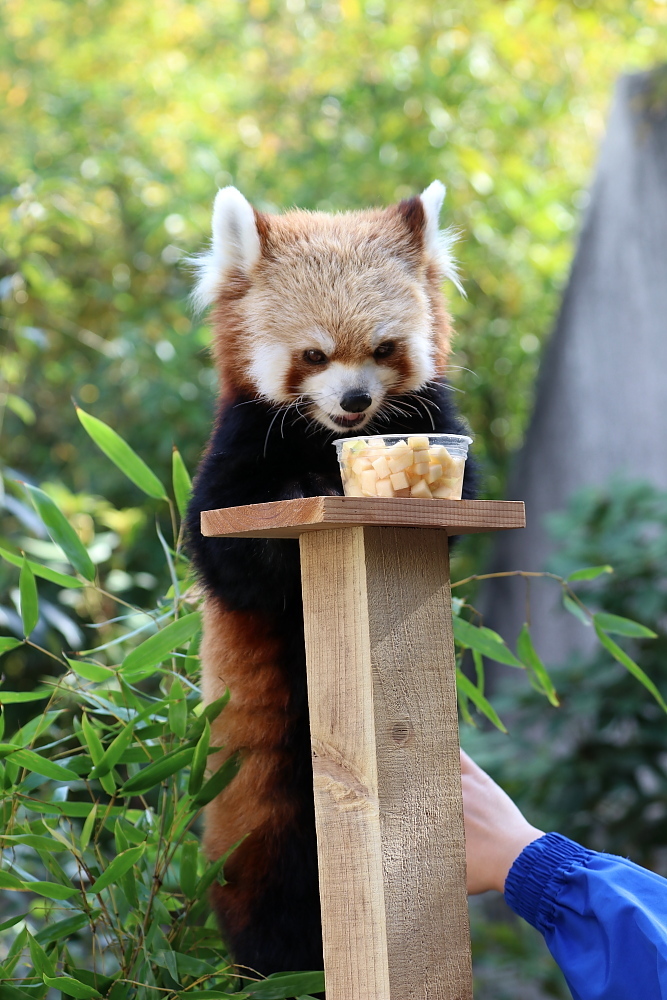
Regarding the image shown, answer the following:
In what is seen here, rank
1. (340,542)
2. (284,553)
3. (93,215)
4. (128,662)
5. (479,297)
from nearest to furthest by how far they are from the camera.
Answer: (340,542) → (284,553) → (128,662) → (93,215) → (479,297)

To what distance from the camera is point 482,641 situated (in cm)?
157

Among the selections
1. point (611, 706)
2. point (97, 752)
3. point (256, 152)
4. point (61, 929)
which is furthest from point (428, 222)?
point (256, 152)

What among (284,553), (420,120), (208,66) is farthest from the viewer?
(208,66)

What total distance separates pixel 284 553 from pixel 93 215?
368cm

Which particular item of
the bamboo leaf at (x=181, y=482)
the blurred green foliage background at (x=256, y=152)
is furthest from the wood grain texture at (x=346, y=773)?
the blurred green foliage background at (x=256, y=152)

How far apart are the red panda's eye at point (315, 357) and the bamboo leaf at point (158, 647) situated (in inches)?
16.7

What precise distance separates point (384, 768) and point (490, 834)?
1.27 feet

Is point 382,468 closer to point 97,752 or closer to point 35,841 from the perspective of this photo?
point 97,752

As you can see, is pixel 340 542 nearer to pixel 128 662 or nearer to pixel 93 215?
pixel 128 662

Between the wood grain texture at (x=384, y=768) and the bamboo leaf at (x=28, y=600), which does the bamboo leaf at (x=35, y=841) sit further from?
the wood grain texture at (x=384, y=768)

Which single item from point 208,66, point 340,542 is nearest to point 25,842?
point 340,542

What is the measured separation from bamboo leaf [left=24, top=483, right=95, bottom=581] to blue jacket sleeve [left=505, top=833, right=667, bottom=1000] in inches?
31.2

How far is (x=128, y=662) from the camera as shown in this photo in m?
1.44

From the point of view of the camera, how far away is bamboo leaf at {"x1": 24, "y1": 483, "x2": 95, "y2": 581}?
155cm
